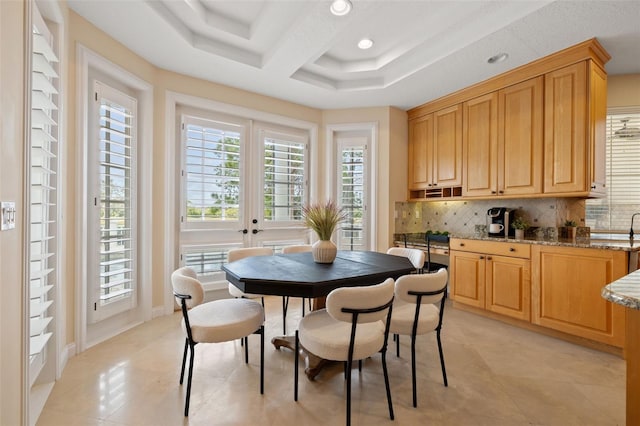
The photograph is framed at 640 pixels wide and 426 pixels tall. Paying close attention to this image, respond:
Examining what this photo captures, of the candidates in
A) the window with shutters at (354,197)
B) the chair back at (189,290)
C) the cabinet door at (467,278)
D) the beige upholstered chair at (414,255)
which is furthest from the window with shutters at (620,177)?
the chair back at (189,290)

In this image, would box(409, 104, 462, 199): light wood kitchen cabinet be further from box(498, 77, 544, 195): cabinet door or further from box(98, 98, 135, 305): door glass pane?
box(98, 98, 135, 305): door glass pane

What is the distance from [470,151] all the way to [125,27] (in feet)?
12.4

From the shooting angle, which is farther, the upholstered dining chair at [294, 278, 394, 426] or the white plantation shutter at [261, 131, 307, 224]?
the white plantation shutter at [261, 131, 307, 224]

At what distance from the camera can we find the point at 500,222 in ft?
11.3

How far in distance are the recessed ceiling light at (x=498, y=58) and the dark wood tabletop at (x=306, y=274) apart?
224 cm

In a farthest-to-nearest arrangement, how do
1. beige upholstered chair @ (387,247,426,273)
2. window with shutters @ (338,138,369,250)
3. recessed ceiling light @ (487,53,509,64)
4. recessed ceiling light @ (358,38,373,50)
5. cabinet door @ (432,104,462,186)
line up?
window with shutters @ (338,138,369,250) < cabinet door @ (432,104,462,186) < recessed ceiling light @ (358,38,373,50) < recessed ceiling light @ (487,53,509,64) < beige upholstered chair @ (387,247,426,273)

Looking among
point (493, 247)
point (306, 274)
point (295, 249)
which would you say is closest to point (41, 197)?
point (306, 274)

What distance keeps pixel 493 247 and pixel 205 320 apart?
2.90 meters

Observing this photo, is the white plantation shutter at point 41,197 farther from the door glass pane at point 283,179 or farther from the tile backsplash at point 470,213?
the tile backsplash at point 470,213

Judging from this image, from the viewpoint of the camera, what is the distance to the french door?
11.3 ft

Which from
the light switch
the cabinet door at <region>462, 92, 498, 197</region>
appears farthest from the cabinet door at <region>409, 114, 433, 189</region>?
the light switch

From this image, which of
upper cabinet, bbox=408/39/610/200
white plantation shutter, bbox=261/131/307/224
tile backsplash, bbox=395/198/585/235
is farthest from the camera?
white plantation shutter, bbox=261/131/307/224

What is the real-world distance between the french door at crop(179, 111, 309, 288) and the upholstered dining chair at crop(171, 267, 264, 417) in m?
1.64

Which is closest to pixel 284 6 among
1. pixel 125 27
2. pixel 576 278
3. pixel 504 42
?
pixel 125 27
